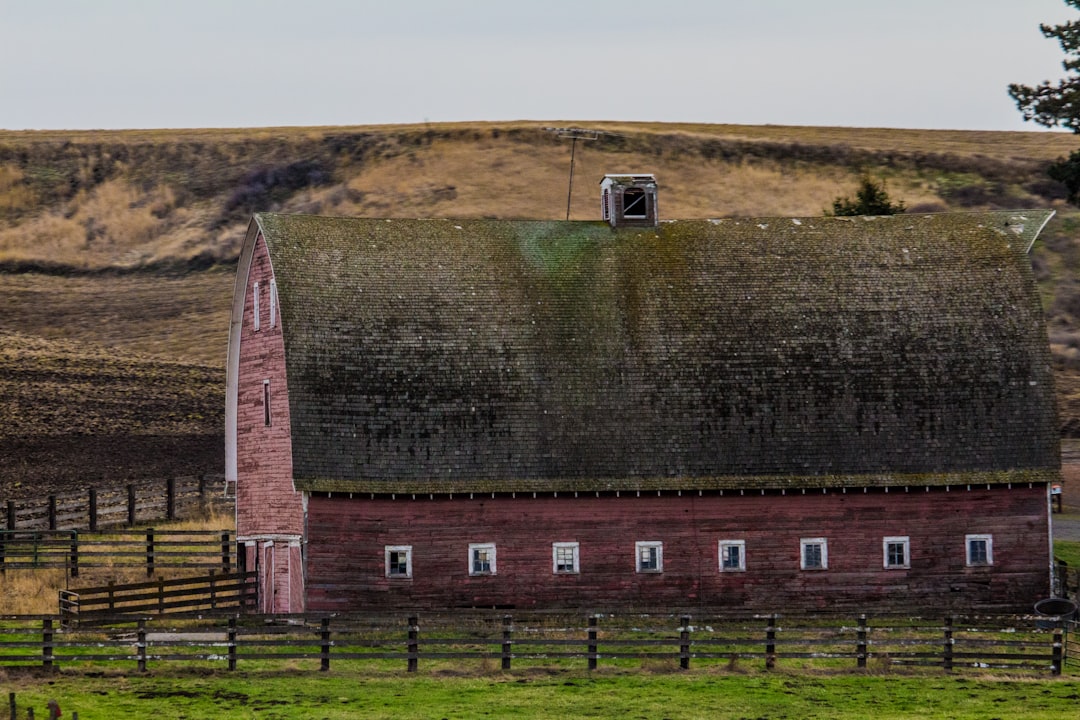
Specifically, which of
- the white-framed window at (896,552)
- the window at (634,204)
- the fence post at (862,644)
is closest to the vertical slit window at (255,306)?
the window at (634,204)

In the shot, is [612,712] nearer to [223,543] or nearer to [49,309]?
[223,543]

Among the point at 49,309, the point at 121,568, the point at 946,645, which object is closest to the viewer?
the point at 946,645

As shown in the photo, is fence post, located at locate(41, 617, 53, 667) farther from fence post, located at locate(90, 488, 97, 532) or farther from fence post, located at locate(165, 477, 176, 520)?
fence post, located at locate(165, 477, 176, 520)

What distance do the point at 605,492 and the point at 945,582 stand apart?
753 centimetres

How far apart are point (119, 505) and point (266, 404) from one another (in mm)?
13428

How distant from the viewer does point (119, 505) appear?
5156cm

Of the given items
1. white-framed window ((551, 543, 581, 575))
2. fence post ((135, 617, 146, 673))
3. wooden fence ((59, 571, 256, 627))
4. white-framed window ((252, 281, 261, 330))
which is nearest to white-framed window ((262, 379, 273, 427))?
white-framed window ((252, 281, 261, 330))

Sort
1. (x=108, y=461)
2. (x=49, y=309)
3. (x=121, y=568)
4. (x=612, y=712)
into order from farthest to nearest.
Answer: (x=49, y=309) → (x=108, y=461) → (x=121, y=568) → (x=612, y=712)

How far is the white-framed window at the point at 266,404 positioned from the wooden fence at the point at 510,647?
16.9 feet

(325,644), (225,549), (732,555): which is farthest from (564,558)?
(225,549)

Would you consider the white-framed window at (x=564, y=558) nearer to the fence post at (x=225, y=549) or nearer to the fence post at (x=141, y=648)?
the fence post at (x=225, y=549)

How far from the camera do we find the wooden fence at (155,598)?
35.9 meters

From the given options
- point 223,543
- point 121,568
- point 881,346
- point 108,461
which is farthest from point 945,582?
point 108,461

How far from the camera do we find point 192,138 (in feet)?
363
